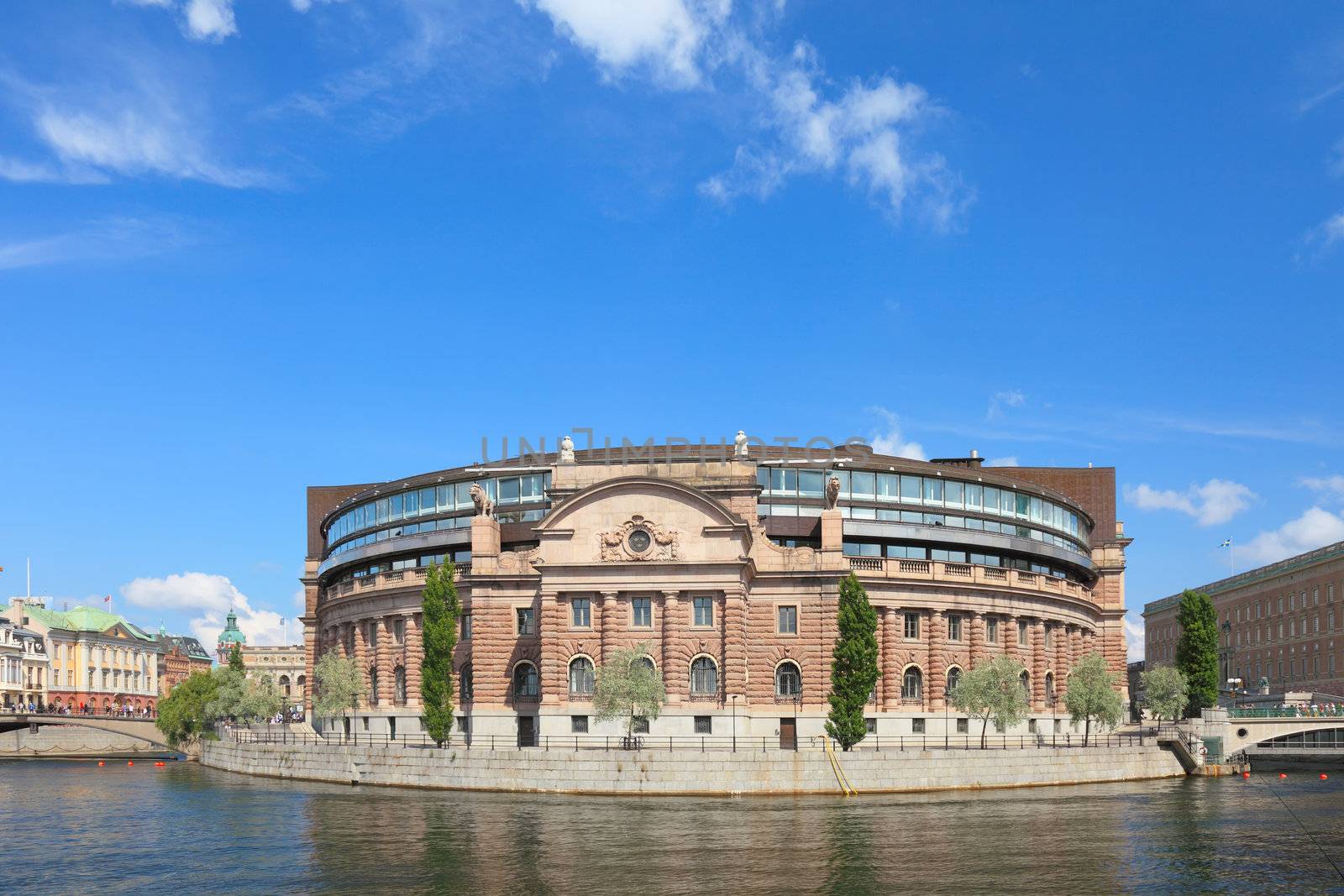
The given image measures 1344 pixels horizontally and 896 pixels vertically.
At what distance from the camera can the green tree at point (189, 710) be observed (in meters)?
129

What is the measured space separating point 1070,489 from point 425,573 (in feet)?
214

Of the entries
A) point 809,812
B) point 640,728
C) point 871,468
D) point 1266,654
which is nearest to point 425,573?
point 640,728

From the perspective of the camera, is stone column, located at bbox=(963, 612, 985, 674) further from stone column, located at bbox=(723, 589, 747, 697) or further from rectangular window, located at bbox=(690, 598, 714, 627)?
rectangular window, located at bbox=(690, 598, 714, 627)

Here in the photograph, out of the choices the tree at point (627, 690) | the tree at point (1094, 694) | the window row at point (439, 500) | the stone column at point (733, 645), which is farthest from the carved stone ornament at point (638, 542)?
the tree at point (1094, 694)

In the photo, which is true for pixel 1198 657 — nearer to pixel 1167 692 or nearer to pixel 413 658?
pixel 1167 692

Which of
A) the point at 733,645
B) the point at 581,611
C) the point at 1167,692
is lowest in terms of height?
the point at 1167,692

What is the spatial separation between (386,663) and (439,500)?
525 inches

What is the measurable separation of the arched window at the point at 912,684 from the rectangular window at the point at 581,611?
2229cm

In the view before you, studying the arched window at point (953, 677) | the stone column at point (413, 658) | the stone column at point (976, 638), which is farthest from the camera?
the stone column at point (413, 658)

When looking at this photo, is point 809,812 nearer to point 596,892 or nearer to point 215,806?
point 596,892

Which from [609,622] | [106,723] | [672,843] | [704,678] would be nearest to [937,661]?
[704,678]

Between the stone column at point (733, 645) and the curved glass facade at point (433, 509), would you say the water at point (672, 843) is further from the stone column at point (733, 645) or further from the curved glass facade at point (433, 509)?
the curved glass facade at point (433, 509)

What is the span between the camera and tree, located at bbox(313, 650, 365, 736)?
102m

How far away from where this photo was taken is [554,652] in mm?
88875
